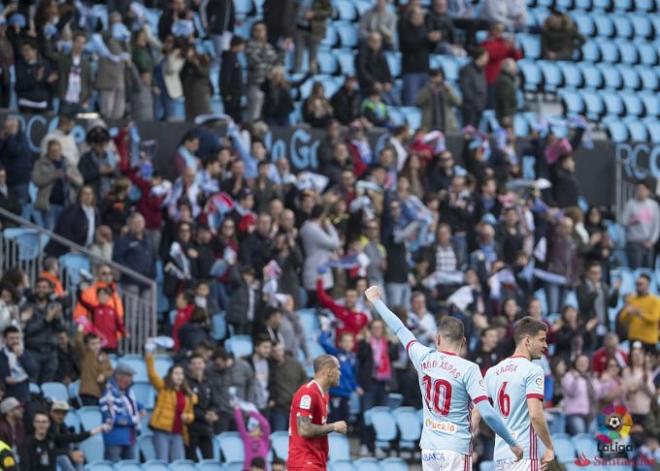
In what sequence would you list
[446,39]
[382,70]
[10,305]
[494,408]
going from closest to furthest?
1. [494,408]
2. [10,305]
3. [382,70]
4. [446,39]

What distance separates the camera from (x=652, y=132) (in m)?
30.9

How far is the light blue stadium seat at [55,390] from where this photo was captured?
802 inches

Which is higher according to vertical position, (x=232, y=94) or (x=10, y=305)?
(x=232, y=94)

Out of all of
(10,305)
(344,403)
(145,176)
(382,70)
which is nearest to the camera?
(10,305)

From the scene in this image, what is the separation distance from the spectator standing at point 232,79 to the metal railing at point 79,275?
427 centimetres

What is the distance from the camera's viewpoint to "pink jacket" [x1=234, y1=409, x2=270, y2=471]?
2058 cm

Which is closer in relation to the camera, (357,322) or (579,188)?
(357,322)

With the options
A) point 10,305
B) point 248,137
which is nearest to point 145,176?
point 248,137

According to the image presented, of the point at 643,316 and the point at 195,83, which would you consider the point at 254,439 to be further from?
the point at 643,316

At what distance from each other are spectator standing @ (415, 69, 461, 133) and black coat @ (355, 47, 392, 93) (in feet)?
2.16

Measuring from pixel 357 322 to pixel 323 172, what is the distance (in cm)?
333

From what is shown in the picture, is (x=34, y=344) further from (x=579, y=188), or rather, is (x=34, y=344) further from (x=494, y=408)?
(x=579, y=188)

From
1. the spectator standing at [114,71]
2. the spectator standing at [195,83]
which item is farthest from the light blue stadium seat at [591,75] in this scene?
the spectator standing at [114,71]

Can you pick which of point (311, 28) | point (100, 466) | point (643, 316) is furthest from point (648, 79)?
point (100, 466)
